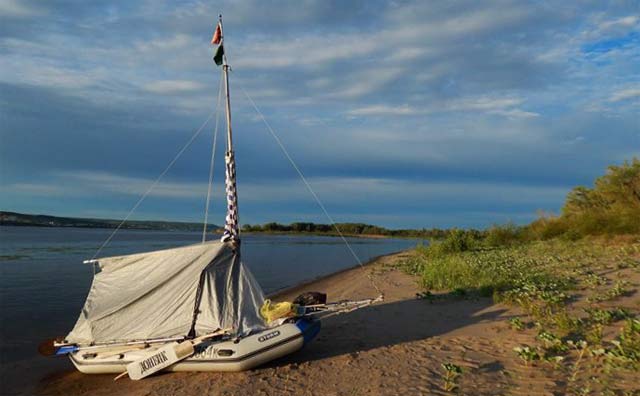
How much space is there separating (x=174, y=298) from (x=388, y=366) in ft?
14.8

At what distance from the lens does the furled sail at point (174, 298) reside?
954cm

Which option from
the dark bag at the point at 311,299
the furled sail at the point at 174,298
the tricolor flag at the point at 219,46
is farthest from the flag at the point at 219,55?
the dark bag at the point at 311,299

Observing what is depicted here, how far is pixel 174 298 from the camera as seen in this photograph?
32.0 ft

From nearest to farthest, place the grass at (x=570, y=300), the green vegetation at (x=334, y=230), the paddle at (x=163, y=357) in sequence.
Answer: the grass at (x=570, y=300) < the paddle at (x=163, y=357) < the green vegetation at (x=334, y=230)

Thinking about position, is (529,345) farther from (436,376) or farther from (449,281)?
(449,281)

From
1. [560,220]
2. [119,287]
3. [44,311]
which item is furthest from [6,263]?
[560,220]

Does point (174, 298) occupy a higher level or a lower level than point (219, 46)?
lower

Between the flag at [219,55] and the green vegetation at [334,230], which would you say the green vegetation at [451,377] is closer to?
the flag at [219,55]

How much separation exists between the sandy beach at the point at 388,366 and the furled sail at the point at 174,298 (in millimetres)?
935

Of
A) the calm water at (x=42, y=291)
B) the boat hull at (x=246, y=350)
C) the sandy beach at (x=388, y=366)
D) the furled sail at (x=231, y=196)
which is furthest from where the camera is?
the calm water at (x=42, y=291)

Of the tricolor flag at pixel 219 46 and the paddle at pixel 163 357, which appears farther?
the tricolor flag at pixel 219 46

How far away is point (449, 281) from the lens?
1636 centimetres

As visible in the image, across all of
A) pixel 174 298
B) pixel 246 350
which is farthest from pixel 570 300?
pixel 174 298

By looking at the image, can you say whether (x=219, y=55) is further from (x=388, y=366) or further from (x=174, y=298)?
(x=388, y=366)
